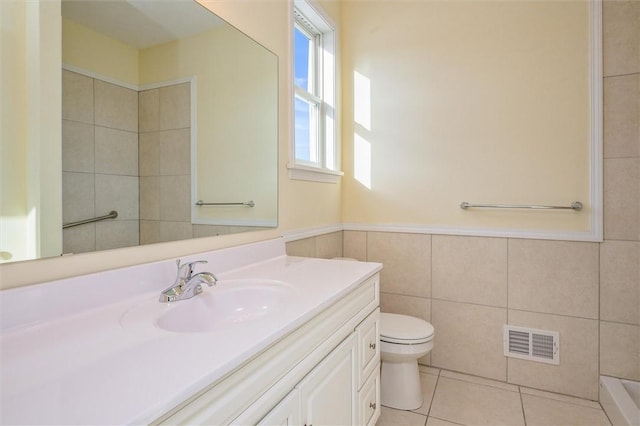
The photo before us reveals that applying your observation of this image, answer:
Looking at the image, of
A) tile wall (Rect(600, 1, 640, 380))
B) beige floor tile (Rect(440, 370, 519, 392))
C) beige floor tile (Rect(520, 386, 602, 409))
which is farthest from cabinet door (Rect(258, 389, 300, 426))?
tile wall (Rect(600, 1, 640, 380))

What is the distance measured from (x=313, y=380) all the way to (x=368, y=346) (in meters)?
0.52

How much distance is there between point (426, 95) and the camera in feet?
7.18

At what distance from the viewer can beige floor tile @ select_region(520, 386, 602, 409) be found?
5.97ft

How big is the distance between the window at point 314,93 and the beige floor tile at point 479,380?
4.82 feet

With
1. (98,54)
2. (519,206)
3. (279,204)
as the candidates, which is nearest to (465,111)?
(519,206)

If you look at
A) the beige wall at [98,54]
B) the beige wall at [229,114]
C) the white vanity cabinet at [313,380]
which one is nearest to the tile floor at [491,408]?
the white vanity cabinet at [313,380]

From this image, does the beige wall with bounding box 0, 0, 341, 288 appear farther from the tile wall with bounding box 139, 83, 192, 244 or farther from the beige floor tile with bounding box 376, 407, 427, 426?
the beige floor tile with bounding box 376, 407, 427, 426

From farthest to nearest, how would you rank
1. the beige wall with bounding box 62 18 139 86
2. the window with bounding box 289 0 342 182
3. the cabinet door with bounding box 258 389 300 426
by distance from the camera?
the window with bounding box 289 0 342 182, the beige wall with bounding box 62 18 139 86, the cabinet door with bounding box 258 389 300 426

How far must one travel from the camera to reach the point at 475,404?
1833 mm

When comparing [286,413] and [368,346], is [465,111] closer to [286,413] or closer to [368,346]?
[368,346]

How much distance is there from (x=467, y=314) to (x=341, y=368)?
1309 mm

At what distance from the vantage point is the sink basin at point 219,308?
2.94ft

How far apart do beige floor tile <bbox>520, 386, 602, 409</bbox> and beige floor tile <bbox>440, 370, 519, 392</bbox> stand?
6 cm

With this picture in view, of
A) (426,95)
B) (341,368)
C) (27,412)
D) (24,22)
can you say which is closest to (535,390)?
(341,368)
